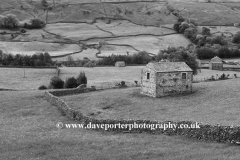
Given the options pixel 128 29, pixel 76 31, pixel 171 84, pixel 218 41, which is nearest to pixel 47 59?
pixel 76 31

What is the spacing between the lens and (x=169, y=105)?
5294 cm

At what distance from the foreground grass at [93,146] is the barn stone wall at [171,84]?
2365cm

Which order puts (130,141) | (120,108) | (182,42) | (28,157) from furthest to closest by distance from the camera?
(182,42), (120,108), (130,141), (28,157)

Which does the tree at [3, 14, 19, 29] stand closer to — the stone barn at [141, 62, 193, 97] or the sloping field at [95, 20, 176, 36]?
the sloping field at [95, 20, 176, 36]

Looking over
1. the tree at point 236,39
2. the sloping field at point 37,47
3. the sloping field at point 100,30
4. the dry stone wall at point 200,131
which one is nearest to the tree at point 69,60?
the sloping field at point 37,47

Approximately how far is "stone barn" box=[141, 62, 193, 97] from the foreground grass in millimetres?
23371

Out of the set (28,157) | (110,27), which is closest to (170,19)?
(110,27)

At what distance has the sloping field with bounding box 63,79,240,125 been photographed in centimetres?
4347

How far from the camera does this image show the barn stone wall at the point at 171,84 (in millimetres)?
60219

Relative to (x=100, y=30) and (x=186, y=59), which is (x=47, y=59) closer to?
(x=186, y=59)

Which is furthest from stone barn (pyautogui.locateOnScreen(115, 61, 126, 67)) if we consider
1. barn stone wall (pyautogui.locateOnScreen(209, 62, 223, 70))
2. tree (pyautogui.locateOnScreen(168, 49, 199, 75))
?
tree (pyautogui.locateOnScreen(168, 49, 199, 75))

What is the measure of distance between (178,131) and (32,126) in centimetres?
1759

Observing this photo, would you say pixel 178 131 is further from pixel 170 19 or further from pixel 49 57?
pixel 170 19

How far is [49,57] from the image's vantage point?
369 ft
